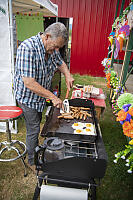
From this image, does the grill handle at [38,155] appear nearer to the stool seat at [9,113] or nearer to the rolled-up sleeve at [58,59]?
the stool seat at [9,113]

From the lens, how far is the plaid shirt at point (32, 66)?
1.88m

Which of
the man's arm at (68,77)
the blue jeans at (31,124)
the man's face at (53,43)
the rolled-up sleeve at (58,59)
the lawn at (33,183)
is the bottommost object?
the lawn at (33,183)

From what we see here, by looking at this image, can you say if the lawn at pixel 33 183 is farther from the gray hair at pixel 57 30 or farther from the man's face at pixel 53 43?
the gray hair at pixel 57 30

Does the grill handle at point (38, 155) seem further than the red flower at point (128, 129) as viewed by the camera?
Yes

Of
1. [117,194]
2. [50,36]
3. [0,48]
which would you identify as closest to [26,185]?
[117,194]

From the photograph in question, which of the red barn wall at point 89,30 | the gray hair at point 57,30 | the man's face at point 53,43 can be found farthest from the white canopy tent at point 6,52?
the red barn wall at point 89,30

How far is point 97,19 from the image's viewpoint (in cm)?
796

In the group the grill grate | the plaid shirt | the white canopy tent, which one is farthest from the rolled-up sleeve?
the grill grate

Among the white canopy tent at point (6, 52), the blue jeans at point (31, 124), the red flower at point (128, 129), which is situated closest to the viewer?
the red flower at point (128, 129)

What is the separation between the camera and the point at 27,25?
4.24 meters

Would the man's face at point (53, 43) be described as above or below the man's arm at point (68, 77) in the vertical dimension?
above

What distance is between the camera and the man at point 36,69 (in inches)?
73.5

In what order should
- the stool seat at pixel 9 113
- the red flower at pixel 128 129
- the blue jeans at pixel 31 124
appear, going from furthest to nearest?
the blue jeans at pixel 31 124 → the stool seat at pixel 9 113 → the red flower at pixel 128 129

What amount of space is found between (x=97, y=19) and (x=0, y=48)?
6512 millimetres
